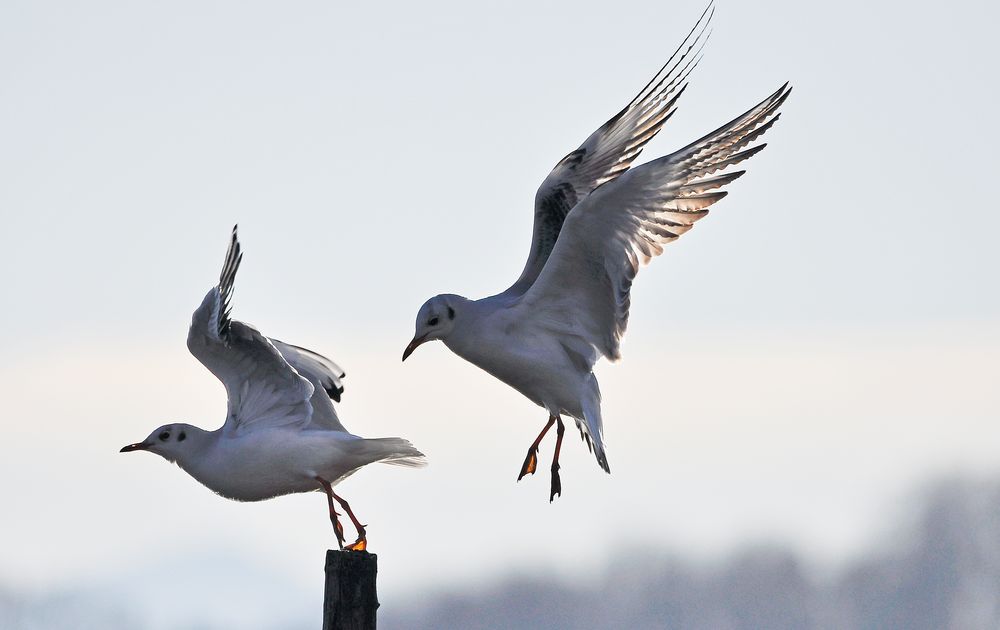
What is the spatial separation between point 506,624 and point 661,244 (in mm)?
121143

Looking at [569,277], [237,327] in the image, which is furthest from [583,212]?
[237,327]

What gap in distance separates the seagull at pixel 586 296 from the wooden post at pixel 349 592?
7.73ft

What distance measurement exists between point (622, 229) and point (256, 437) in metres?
2.15

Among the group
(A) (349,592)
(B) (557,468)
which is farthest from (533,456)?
(A) (349,592)

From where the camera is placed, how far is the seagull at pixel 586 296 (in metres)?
11.5

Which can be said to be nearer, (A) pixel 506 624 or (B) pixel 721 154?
(B) pixel 721 154

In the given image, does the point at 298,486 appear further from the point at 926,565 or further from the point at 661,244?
the point at 926,565

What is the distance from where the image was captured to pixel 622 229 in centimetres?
1155

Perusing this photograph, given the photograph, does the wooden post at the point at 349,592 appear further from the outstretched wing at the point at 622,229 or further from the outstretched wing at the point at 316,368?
the outstretched wing at the point at 316,368

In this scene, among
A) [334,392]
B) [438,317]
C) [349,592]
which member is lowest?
[349,592]

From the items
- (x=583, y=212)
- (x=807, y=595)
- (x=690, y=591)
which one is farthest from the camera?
(x=690, y=591)

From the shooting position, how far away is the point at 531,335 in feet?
38.6

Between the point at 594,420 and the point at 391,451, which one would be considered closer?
the point at 391,451

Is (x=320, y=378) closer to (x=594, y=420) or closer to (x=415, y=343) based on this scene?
(x=415, y=343)
